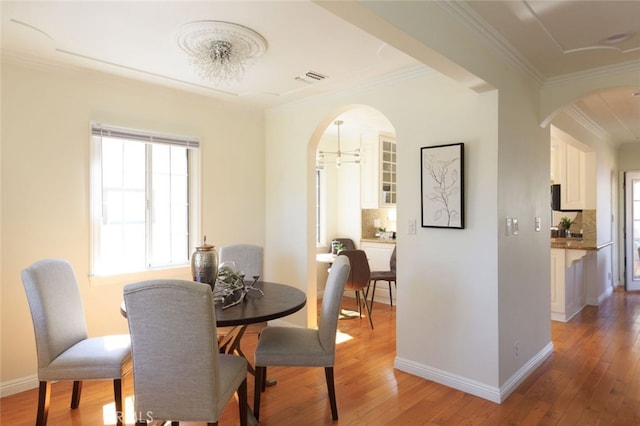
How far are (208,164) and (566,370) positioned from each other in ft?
→ 12.5

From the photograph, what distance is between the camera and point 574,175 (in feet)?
19.0

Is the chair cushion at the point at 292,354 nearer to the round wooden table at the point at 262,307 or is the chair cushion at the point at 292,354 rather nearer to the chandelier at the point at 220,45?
the round wooden table at the point at 262,307

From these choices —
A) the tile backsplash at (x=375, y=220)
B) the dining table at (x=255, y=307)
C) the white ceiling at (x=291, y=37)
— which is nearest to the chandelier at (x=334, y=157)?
the tile backsplash at (x=375, y=220)

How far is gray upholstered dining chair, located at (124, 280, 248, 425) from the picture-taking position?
178cm

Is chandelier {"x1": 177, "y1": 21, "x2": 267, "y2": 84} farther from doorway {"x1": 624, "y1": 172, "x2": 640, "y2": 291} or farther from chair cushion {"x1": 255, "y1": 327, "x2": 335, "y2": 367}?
doorway {"x1": 624, "y1": 172, "x2": 640, "y2": 291}

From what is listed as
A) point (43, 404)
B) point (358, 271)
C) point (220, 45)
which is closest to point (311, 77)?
point (220, 45)

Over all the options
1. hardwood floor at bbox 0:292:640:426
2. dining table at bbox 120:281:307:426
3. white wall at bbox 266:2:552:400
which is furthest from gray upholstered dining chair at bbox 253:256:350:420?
white wall at bbox 266:2:552:400

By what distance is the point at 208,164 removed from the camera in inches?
160

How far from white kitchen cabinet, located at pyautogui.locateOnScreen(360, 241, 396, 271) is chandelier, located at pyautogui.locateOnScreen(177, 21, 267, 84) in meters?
3.39

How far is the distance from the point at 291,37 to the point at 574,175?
517 centimetres

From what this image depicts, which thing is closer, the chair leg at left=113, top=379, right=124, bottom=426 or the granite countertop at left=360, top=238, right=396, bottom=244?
the chair leg at left=113, top=379, right=124, bottom=426

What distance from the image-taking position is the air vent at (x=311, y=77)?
3.30 metres

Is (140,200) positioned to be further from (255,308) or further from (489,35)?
(489,35)

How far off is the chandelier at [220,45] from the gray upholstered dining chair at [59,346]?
5.56 feet
